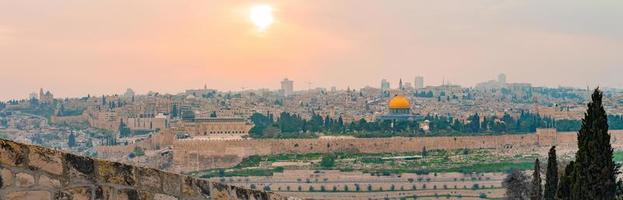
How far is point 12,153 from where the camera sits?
3.74m

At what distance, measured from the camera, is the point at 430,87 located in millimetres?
167625

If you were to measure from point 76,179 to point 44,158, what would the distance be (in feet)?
0.48

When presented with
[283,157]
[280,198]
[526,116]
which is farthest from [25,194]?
[526,116]

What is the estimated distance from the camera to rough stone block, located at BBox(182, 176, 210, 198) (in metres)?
4.18

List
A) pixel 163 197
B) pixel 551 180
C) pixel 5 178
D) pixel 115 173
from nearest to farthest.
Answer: pixel 5 178 → pixel 115 173 → pixel 163 197 → pixel 551 180

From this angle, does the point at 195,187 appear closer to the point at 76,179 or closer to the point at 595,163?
the point at 76,179

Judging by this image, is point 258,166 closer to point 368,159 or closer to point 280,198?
point 368,159

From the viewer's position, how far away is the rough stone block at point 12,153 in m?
3.73

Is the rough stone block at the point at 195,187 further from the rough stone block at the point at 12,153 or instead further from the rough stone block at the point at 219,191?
the rough stone block at the point at 12,153

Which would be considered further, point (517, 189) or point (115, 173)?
point (517, 189)

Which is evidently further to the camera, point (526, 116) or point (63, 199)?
point (526, 116)

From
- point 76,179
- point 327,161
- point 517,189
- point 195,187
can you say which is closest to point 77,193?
point 76,179

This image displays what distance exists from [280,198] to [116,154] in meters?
77.6

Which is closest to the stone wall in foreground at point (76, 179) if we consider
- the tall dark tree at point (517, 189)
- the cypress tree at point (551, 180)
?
the cypress tree at point (551, 180)
